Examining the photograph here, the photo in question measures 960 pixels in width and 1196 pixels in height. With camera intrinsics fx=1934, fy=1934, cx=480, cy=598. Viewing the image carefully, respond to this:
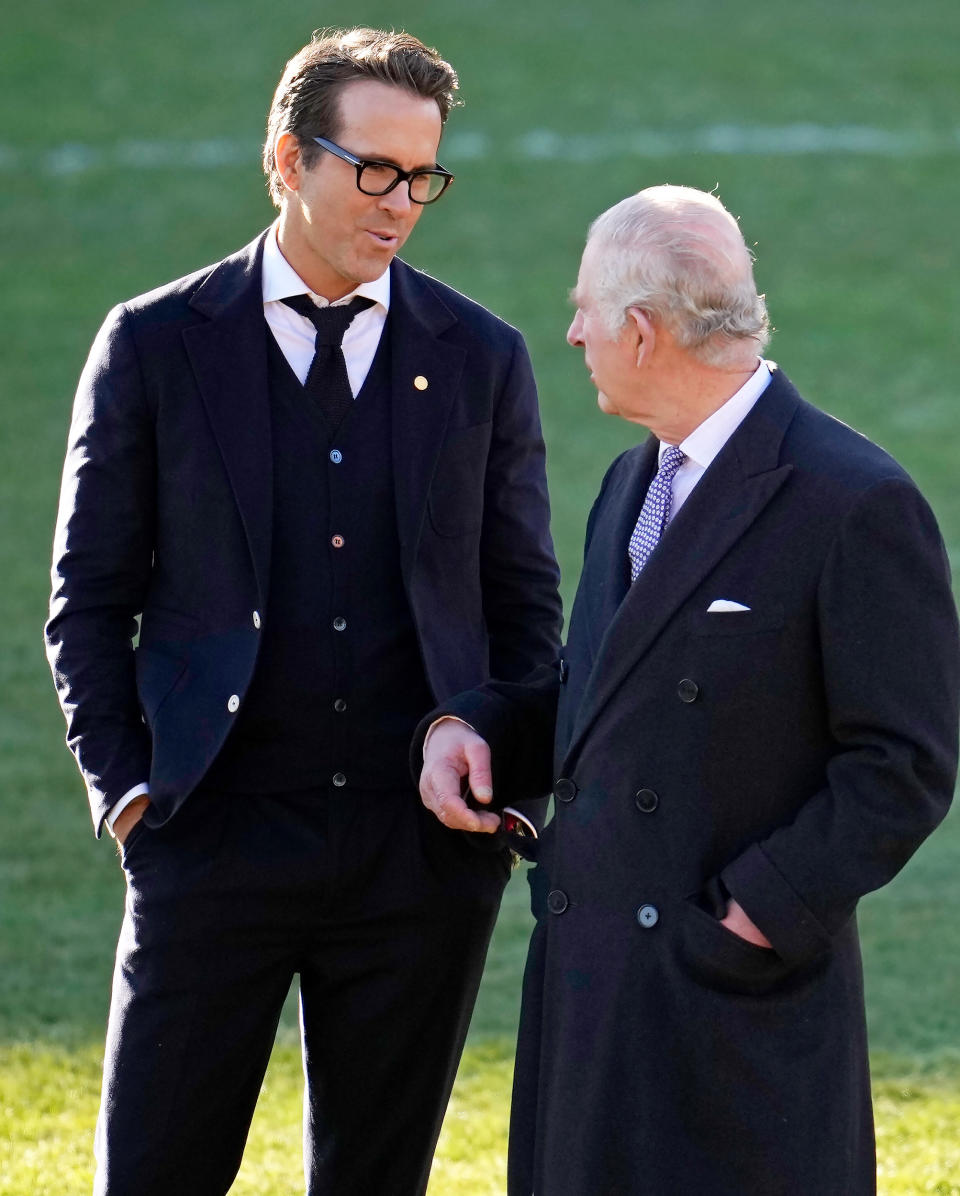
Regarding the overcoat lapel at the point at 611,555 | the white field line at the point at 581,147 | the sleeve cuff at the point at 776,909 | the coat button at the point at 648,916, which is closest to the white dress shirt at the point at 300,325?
the overcoat lapel at the point at 611,555

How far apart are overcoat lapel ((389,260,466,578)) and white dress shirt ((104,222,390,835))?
0.05 m

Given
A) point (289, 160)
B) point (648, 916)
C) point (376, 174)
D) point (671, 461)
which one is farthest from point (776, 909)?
point (289, 160)

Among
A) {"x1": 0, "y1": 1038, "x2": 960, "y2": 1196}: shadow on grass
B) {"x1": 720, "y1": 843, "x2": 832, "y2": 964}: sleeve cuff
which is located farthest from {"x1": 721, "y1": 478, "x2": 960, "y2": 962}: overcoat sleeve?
{"x1": 0, "y1": 1038, "x2": 960, "y2": 1196}: shadow on grass

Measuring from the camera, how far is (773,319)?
13055 millimetres

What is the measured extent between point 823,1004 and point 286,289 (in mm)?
1452

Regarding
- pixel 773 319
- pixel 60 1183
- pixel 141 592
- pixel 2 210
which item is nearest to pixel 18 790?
pixel 60 1183

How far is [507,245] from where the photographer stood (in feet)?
46.7

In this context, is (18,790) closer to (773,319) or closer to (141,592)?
(141,592)

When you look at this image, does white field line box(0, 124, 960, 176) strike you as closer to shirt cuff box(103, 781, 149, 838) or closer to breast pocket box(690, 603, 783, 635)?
shirt cuff box(103, 781, 149, 838)

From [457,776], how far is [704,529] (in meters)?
0.59

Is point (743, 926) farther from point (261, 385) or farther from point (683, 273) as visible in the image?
point (261, 385)

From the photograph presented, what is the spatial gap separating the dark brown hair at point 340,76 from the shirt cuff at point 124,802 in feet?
3.47

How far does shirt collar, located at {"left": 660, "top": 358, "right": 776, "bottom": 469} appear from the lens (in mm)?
2748

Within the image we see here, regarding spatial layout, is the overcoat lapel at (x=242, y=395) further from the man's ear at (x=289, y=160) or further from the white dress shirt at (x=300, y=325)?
the man's ear at (x=289, y=160)
